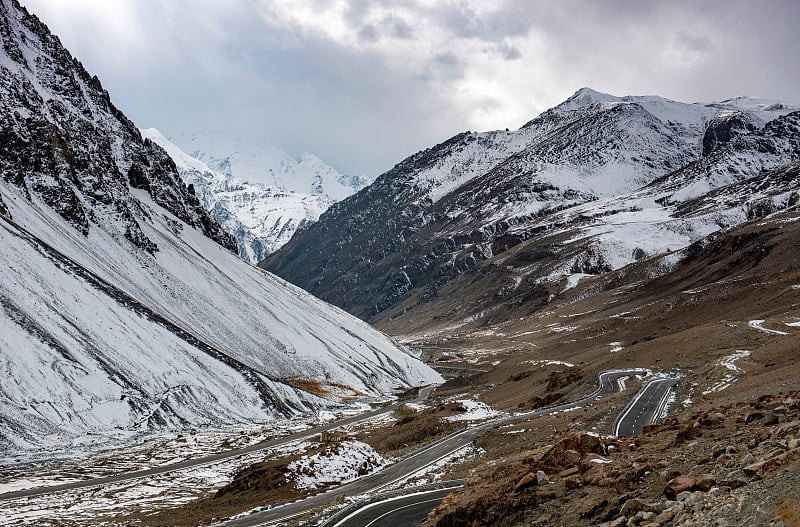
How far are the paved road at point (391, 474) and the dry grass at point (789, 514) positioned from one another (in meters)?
21.6

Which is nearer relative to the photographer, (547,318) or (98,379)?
(98,379)

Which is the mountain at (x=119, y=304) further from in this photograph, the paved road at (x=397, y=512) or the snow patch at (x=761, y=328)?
the snow patch at (x=761, y=328)

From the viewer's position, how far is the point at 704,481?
12289 mm

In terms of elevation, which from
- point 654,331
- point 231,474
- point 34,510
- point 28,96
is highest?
point 28,96

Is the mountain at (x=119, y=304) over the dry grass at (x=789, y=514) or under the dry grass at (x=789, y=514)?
over

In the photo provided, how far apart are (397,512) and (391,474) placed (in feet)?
34.6

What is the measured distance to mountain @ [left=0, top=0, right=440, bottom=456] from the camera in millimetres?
56469

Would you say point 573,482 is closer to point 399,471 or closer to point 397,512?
point 397,512

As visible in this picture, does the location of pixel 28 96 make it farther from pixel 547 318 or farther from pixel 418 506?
pixel 547 318

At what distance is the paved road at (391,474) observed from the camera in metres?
27.3

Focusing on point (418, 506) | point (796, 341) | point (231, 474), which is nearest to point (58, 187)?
point (231, 474)

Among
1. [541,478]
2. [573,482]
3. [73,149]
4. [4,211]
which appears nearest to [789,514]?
[573,482]

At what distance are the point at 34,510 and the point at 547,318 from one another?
159658 mm

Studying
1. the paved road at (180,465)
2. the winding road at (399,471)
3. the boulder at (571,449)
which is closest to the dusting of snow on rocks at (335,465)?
the winding road at (399,471)
